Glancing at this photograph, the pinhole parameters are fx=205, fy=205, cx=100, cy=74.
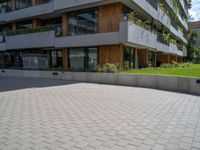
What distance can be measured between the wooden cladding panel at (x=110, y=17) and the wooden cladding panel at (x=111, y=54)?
158 cm

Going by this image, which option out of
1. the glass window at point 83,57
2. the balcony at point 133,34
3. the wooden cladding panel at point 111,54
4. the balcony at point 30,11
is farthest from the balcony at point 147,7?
the balcony at point 30,11

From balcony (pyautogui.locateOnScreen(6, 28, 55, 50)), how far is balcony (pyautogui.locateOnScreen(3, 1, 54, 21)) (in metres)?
1.92

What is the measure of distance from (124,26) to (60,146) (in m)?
13.3

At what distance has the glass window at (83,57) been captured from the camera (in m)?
20.0

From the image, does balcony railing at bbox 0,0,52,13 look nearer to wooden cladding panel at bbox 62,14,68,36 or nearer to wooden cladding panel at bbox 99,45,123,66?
wooden cladding panel at bbox 62,14,68,36

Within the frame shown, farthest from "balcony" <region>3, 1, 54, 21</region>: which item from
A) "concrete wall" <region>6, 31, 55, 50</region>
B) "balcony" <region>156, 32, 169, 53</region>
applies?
"balcony" <region>156, 32, 169, 53</region>

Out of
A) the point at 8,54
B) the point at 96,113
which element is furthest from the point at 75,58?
the point at 96,113

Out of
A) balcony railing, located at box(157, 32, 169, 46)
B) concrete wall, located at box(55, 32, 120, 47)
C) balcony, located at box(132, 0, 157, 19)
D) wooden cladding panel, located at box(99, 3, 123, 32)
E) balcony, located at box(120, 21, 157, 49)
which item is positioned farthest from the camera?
balcony railing, located at box(157, 32, 169, 46)

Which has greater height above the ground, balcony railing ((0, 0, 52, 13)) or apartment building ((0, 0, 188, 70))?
balcony railing ((0, 0, 52, 13))

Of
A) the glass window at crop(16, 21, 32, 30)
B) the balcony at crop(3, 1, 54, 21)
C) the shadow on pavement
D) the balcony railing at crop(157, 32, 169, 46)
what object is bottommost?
the shadow on pavement

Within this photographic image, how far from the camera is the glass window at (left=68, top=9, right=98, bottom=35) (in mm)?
19266

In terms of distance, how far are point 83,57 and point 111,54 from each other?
11.6 ft

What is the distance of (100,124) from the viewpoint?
5.70 meters

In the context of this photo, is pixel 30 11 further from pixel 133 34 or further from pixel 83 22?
pixel 133 34
